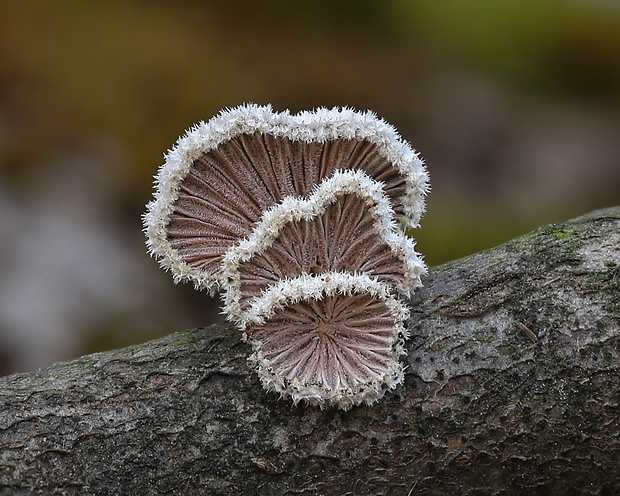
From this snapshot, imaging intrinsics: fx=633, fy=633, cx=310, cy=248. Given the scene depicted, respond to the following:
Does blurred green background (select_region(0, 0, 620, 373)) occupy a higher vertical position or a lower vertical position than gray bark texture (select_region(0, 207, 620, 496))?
higher

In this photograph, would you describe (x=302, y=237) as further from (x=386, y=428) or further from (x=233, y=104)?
(x=233, y=104)

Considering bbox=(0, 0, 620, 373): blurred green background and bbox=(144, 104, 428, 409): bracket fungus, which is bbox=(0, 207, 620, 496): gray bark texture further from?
bbox=(0, 0, 620, 373): blurred green background

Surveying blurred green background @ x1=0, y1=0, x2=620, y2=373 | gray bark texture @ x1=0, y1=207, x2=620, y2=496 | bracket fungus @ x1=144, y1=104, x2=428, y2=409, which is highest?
blurred green background @ x1=0, y1=0, x2=620, y2=373

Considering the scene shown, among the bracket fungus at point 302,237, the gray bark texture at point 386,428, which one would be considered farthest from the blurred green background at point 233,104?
the bracket fungus at point 302,237

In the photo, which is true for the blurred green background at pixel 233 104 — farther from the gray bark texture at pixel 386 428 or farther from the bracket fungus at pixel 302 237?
the bracket fungus at pixel 302 237

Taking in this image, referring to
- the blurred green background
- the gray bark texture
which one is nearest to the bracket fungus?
the gray bark texture

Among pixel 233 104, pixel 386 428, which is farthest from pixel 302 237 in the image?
pixel 233 104

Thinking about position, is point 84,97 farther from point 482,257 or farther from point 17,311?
point 482,257
